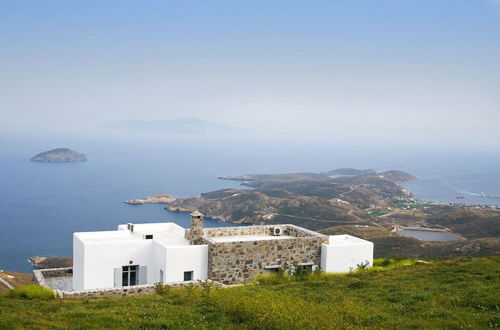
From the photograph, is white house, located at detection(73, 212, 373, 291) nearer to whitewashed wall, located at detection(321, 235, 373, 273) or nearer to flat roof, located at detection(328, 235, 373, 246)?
whitewashed wall, located at detection(321, 235, 373, 273)

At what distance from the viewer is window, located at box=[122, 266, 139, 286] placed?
57.3 ft

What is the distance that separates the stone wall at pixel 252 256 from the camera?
16.9 metres

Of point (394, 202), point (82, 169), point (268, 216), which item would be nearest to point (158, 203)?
point (268, 216)

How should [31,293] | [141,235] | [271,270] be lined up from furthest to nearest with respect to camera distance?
1. [141,235]
2. [271,270]
3. [31,293]

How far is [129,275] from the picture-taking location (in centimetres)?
1750

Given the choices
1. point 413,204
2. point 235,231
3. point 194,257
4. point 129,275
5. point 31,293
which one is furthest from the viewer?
point 413,204

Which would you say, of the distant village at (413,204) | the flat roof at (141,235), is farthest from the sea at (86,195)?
the flat roof at (141,235)

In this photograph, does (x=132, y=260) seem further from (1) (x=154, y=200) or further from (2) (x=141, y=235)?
(1) (x=154, y=200)

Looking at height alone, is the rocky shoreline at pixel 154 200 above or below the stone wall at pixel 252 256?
below

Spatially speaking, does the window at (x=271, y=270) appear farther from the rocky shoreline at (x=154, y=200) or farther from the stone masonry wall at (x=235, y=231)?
the rocky shoreline at (x=154, y=200)

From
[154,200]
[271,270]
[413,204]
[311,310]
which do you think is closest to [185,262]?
[271,270]

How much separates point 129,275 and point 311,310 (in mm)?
11058

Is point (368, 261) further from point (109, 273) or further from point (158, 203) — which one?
point (158, 203)

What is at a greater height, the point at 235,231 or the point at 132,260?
the point at 235,231
